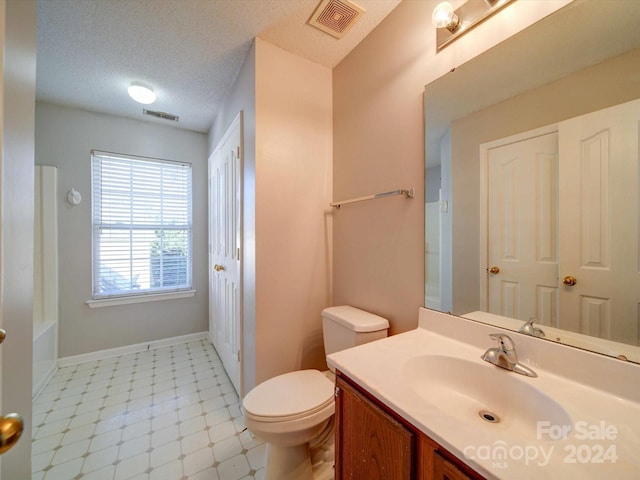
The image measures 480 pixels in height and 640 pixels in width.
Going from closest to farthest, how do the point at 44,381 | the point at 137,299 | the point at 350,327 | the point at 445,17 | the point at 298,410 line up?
1. the point at 445,17
2. the point at 298,410
3. the point at 350,327
4. the point at 44,381
5. the point at 137,299

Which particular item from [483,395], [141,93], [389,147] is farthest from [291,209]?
[141,93]

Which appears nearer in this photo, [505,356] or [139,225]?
[505,356]

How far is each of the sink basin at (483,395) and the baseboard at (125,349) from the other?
9.04 ft

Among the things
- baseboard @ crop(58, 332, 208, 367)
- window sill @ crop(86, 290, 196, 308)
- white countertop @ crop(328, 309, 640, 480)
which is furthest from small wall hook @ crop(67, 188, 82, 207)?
white countertop @ crop(328, 309, 640, 480)

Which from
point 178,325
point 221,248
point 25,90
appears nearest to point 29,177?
point 25,90

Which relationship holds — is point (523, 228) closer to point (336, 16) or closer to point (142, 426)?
point (336, 16)

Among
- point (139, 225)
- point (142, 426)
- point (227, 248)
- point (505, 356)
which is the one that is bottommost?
point (142, 426)

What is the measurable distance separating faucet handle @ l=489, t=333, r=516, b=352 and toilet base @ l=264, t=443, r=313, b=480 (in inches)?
39.3

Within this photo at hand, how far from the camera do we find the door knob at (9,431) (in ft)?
1.20

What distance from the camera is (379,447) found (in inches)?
25.6

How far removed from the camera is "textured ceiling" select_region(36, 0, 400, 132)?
49.5 inches

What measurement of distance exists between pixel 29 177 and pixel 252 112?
3.37 feet

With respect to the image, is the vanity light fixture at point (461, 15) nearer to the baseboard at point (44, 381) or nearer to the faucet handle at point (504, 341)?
the faucet handle at point (504, 341)

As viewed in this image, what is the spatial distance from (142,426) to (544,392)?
2.09m
